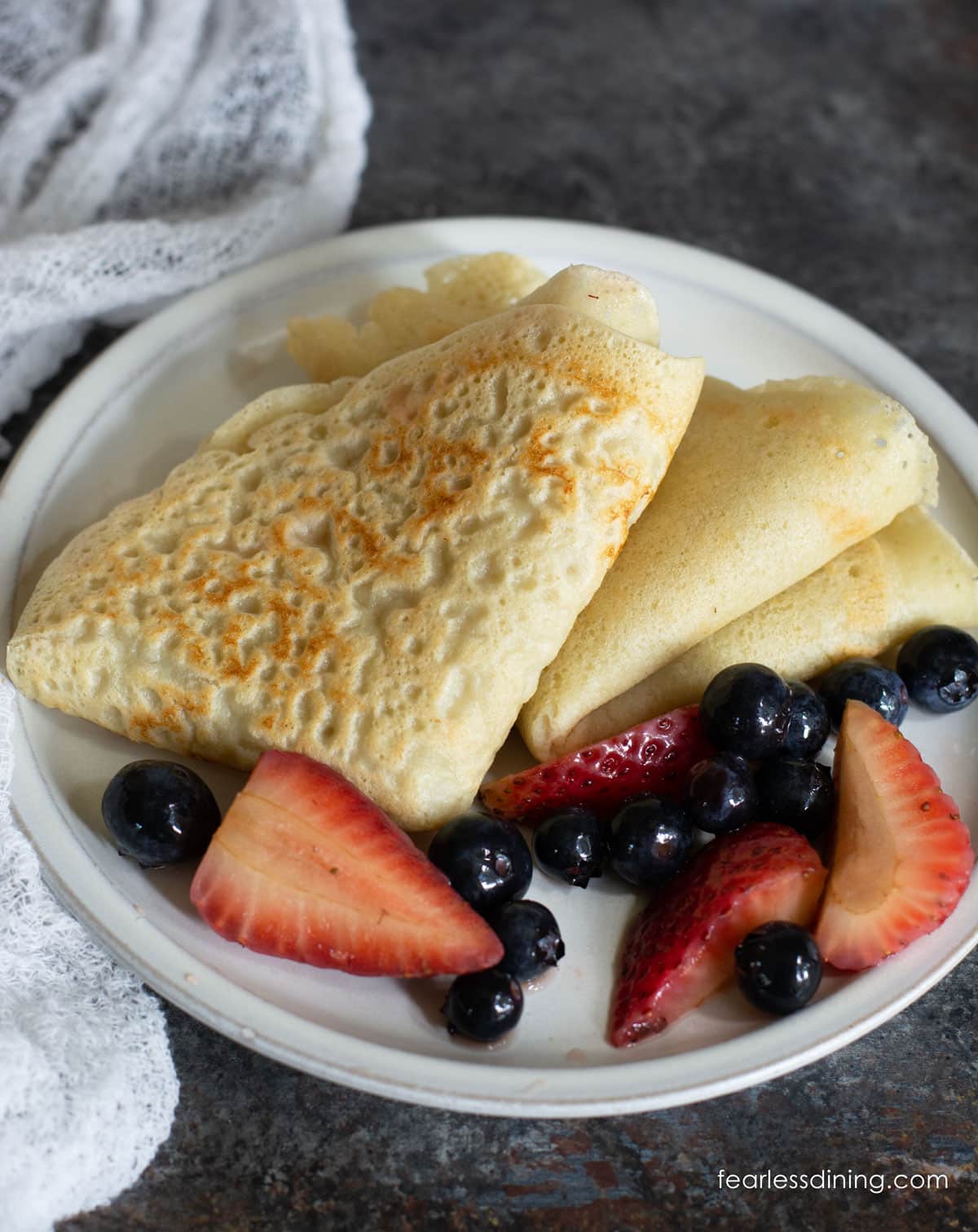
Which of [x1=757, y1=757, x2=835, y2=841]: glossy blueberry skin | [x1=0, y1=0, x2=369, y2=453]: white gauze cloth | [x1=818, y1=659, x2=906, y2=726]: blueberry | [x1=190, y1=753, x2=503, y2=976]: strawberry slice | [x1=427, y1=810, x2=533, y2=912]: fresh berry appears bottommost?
[x1=818, y1=659, x2=906, y2=726]: blueberry

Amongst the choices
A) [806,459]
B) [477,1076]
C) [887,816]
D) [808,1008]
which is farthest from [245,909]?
[806,459]

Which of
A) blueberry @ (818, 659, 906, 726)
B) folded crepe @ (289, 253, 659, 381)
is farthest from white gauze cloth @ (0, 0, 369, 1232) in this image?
blueberry @ (818, 659, 906, 726)

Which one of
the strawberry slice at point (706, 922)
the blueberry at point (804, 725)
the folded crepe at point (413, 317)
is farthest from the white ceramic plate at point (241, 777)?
the blueberry at point (804, 725)

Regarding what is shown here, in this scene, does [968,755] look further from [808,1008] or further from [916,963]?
[808,1008]

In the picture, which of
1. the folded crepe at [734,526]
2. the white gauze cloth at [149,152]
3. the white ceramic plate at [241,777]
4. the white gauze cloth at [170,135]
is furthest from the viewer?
the white gauze cloth at [170,135]

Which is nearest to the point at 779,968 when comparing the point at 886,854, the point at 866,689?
the point at 886,854

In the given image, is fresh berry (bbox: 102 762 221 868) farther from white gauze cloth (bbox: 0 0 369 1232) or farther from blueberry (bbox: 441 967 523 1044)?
blueberry (bbox: 441 967 523 1044)

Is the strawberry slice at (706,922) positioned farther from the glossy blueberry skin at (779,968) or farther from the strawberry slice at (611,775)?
the strawberry slice at (611,775)
